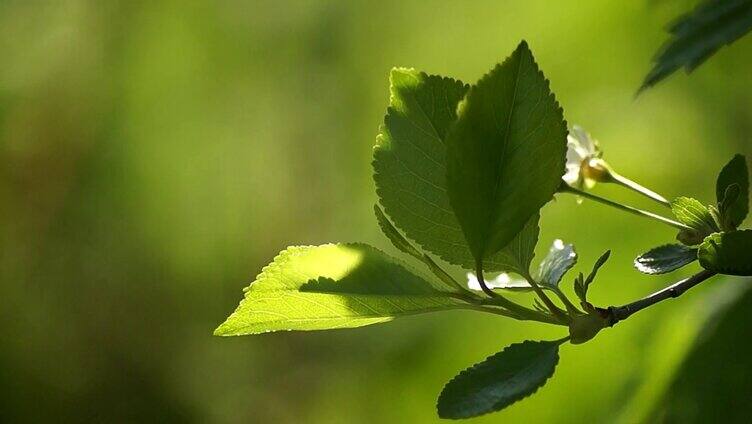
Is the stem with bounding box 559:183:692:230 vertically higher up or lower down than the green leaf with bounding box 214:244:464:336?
higher up

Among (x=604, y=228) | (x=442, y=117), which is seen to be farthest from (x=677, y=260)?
(x=604, y=228)

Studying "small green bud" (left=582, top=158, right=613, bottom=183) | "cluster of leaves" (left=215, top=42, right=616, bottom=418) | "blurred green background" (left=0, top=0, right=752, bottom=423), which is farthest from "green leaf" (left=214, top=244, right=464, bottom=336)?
"blurred green background" (left=0, top=0, right=752, bottom=423)

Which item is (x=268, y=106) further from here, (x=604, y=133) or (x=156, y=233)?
(x=604, y=133)

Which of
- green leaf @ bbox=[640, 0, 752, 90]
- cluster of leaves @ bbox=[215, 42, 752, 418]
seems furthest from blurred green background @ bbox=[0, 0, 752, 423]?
cluster of leaves @ bbox=[215, 42, 752, 418]

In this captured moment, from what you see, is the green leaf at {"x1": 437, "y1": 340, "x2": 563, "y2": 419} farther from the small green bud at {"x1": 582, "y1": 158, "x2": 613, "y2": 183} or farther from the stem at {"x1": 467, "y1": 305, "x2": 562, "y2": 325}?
the small green bud at {"x1": 582, "y1": 158, "x2": 613, "y2": 183}

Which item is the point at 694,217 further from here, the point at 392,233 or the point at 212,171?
the point at 212,171

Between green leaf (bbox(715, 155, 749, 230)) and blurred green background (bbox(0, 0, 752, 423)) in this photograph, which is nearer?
green leaf (bbox(715, 155, 749, 230))

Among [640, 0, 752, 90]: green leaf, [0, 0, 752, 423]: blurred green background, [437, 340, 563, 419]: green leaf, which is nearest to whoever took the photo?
[437, 340, 563, 419]: green leaf

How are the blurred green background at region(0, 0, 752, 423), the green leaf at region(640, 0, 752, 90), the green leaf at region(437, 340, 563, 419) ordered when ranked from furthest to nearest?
the blurred green background at region(0, 0, 752, 423) < the green leaf at region(640, 0, 752, 90) < the green leaf at region(437, 340, 563, 419)

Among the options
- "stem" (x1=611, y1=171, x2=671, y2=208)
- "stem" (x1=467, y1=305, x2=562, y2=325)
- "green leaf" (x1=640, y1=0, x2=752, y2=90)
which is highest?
"green leaf" (x1=640, y1=0, x2=752, y2=90)
